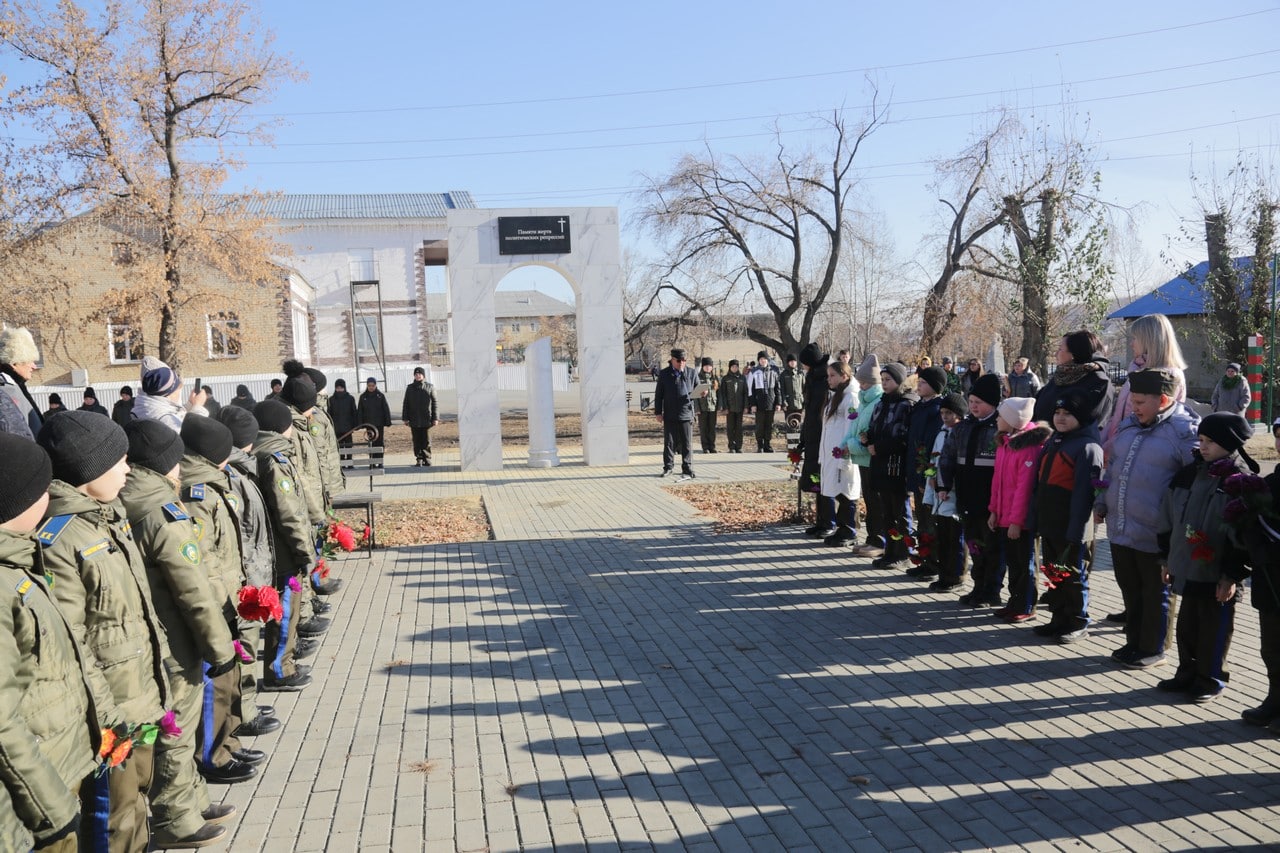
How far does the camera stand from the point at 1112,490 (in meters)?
5.83

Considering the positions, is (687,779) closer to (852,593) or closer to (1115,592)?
(852,593)

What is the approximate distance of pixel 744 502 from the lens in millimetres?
12688

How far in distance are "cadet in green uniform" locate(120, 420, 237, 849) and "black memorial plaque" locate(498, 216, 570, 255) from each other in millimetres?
13270

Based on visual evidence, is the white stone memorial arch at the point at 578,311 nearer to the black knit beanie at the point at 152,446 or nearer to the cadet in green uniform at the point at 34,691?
the black knit beanie at the point at 152,446

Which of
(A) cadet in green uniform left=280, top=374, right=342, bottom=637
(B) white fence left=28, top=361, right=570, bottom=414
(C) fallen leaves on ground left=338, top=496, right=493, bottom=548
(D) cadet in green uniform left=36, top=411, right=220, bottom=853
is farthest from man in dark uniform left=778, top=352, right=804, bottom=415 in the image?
(D) cadet in green uniform left=36, top=411, right=220, bottom=853

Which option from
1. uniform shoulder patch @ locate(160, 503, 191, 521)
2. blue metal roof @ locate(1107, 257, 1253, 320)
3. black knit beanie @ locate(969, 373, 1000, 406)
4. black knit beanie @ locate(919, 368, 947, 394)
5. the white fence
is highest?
blue metal roof @ locate(1107, 257, 1253, 320)

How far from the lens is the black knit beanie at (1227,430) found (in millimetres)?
4867

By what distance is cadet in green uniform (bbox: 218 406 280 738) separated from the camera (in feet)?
16.0

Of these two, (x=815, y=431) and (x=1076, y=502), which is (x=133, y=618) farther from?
(x=815, y=431)

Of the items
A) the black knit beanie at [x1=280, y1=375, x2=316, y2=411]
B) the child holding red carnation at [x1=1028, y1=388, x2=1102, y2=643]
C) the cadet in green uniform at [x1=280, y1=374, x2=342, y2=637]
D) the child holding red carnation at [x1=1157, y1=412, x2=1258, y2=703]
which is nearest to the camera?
the child holding red carnation at [x1=1157, y1=412, x2=1258, y2=703]

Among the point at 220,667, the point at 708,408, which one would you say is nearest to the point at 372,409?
the point at 708,408

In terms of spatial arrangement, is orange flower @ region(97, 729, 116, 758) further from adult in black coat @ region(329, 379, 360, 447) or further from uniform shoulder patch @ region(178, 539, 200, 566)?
adult in black coat @ region(329, 379, 360, 447)

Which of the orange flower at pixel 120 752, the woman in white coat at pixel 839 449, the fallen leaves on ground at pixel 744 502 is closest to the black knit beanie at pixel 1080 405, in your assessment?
the woman in white coat at pixel 839 449

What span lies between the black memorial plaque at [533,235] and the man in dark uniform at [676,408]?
345 cm
